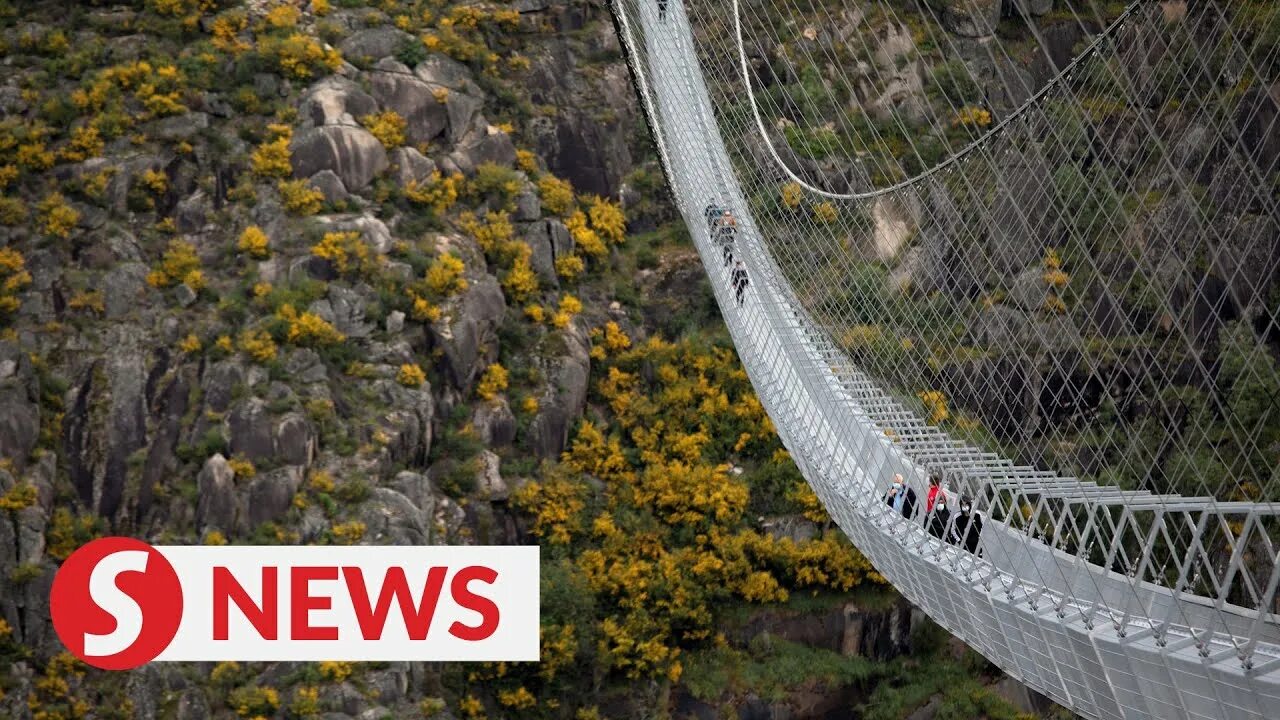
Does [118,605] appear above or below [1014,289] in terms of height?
below

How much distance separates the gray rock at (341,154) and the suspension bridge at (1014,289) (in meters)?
2.69

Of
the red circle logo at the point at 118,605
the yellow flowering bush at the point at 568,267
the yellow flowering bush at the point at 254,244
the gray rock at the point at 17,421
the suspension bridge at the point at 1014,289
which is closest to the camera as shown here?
the suspension bridge at the point at 1014,289

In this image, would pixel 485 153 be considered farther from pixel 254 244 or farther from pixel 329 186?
pixel 254 244

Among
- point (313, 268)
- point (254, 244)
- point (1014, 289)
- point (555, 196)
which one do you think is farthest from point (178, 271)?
point (1014, 289)

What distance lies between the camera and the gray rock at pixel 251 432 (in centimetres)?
1180

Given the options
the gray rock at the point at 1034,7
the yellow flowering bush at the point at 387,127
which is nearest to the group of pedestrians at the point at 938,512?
the yellow flowering bush at the point at 387,127

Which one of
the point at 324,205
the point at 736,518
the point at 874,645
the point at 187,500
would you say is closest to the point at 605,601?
the point at 736,518

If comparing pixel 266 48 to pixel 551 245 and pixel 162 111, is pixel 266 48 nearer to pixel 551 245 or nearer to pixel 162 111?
pixel 162 111

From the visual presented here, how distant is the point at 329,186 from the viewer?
1377 centimetres

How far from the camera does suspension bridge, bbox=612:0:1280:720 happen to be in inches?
290

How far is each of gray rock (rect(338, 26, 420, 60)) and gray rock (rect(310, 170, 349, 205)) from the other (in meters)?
1.65

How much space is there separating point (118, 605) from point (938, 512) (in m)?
6.05

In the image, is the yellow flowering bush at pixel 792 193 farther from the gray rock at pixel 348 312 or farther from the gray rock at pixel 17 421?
the gray rock at pixel 17 421

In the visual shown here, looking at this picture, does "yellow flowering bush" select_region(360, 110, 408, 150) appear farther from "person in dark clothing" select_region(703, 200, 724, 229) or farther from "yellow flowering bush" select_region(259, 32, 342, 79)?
"person in dark clothing" select_region(703, 200, 724, 229)
